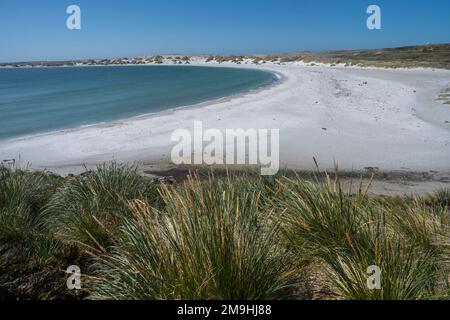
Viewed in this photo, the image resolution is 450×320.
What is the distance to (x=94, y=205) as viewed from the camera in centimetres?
439

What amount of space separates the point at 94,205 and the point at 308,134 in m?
10.5

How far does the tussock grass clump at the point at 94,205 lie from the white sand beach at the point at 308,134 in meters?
4.24

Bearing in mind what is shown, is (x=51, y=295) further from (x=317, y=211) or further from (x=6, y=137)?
(x=6, y=137)

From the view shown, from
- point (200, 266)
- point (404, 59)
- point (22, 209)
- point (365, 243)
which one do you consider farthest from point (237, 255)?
point (404, 59)

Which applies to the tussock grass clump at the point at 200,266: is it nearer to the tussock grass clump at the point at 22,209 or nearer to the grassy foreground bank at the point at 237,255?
the grassy foreground bank at the point at 237,255

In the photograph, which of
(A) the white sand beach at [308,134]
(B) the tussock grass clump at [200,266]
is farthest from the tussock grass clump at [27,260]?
(A) the white sand beach at [308,134]

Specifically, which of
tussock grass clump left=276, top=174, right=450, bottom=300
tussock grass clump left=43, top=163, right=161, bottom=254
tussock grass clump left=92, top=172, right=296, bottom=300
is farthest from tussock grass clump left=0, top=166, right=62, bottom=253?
tussock grass clump left=276, top=174, right=450, bottom=300

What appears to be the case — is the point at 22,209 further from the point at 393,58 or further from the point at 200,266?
the point at 393,58

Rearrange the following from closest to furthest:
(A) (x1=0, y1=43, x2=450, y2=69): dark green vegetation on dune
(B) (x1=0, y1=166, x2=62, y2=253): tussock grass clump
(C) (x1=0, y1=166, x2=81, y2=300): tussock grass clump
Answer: (C) (x1=0, y1=166, x2=81, y2=300): tussock grass clump < (B) (x1=0, y1=166, x2=62, y2=253): tussock grass clump < (A) (x1=0, y1=43, x2=450, y2=69): dark green vegetation on dune

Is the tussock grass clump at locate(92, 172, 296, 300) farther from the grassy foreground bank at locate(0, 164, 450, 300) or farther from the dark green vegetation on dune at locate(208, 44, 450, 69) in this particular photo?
the dark green vegetation on dune at locate(208, 44, 450, 69)

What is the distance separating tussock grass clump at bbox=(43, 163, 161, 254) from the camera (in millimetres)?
3934

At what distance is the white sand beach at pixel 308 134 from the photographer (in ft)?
35.0

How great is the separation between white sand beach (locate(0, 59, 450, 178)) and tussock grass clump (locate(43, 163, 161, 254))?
13.9 ft
